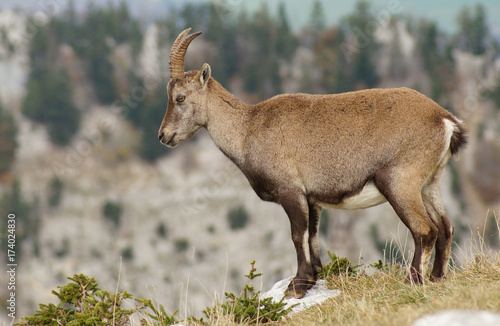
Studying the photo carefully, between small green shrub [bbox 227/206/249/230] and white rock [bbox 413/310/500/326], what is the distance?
332 ft

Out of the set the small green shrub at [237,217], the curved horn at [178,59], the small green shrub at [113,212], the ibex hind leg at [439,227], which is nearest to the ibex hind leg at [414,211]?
the ibex hind leg at [439,227]

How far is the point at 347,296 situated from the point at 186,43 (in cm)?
494

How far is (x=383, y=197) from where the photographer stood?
886 centimetres

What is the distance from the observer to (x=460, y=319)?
220 inches

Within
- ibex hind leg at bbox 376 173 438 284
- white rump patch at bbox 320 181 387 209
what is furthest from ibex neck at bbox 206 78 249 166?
ibex hind leg at bbox 376 173 438 284

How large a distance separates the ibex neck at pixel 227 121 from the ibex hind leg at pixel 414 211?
2559 millimetres

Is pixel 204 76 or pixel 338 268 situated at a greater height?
pixel 204 76

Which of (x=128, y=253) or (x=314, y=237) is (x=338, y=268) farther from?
(x=128, y=253)

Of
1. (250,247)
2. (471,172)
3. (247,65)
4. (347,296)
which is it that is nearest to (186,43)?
(347,296)

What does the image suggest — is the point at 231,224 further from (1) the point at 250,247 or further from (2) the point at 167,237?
(2) the point at 167,237

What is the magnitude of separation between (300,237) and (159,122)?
404ft

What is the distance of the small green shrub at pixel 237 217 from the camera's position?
107 meters

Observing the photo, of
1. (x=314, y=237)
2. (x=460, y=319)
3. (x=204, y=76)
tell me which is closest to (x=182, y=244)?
(x=204, y=76)

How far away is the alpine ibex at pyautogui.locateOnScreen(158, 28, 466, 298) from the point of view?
28.0ft
